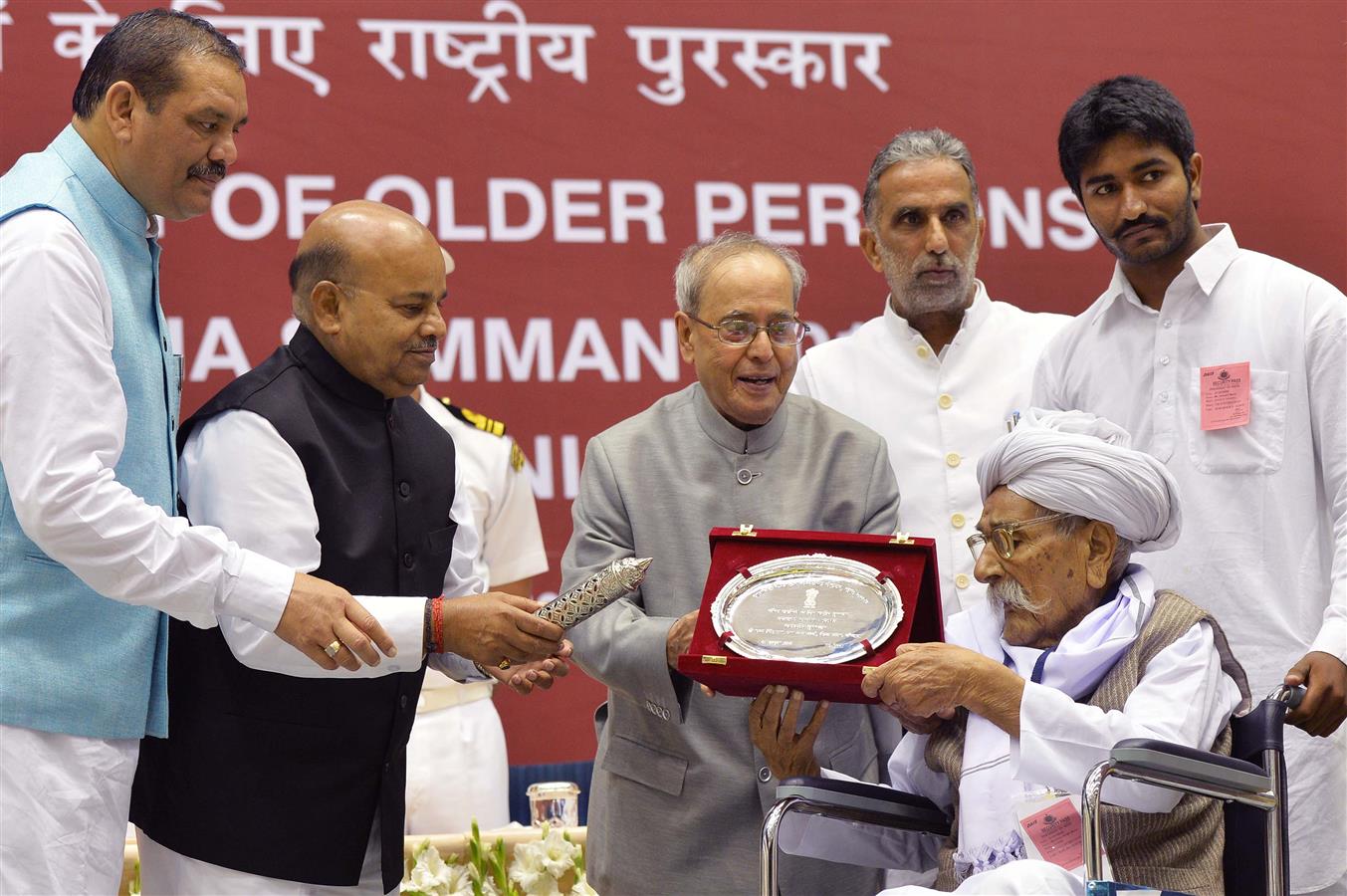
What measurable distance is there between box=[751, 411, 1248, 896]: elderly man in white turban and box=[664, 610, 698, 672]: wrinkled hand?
0.19 metres

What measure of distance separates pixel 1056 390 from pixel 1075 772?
141cm

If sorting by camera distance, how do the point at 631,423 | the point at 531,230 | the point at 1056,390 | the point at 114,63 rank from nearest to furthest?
the point at 114,63 < the point at 631,423 < the point at 1056,390 < the point at 531,230

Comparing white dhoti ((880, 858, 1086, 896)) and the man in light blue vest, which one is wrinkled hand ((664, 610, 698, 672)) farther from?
white dhoti ((880, 858, 1086, 896))

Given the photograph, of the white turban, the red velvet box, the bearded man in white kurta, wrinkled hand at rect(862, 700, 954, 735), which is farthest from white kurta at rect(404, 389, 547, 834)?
the white turban

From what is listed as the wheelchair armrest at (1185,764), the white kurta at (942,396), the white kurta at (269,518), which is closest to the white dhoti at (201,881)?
the white kurta at (269,518)

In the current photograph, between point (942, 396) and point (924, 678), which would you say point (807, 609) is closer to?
point (924, 678)

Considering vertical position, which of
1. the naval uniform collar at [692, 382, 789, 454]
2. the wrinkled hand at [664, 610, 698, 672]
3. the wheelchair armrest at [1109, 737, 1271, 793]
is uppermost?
the naval uniform collar at [692, 382, 789, 454]

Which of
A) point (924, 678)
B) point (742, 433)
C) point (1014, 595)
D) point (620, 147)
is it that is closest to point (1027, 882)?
point (924, 678)

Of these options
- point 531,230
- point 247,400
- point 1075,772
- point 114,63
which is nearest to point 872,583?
point 1075,772

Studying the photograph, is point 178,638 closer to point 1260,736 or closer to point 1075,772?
point 1075,772

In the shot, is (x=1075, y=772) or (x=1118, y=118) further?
(x=1118, y=118)

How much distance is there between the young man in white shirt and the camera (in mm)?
3441

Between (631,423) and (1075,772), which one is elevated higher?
(631,423)

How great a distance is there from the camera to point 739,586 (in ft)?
9.39
